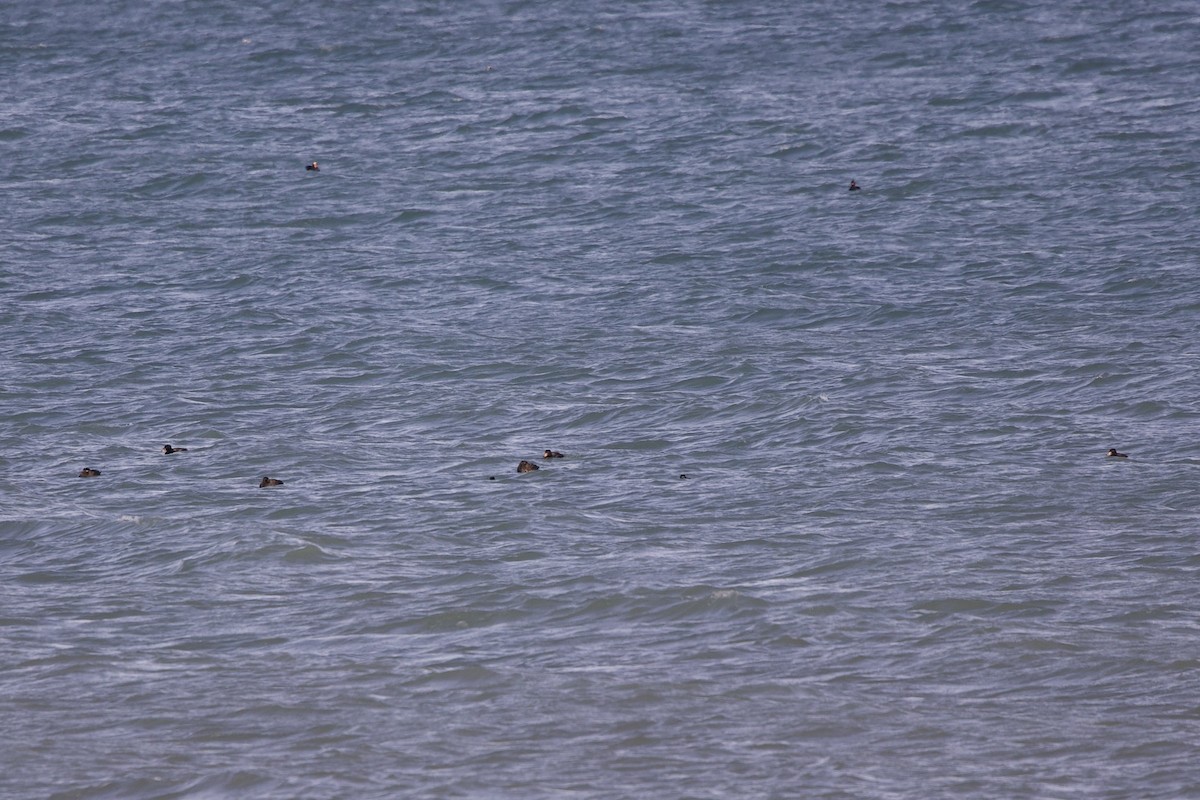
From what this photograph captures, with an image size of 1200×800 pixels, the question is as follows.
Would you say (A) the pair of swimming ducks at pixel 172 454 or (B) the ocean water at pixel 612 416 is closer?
(B) the ocean water at pixel 612 416

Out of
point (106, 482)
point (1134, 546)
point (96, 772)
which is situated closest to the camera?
point (96, 772)

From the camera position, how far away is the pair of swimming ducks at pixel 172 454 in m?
A: 18.0

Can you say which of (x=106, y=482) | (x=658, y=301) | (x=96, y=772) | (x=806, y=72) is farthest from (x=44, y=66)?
(x=96, y=772)

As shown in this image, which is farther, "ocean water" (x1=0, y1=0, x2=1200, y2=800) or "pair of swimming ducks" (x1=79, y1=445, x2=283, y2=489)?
"pair of swimming ducks" (x1=79, y1=445, x2=283, y2=489)

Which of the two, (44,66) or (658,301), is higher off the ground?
(44,66)

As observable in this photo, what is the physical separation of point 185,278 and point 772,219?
11117mm

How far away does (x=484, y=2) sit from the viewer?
159 ft

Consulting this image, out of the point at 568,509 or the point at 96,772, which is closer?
the point at 96,772

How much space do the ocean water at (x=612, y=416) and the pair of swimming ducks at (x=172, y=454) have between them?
0.46 feet

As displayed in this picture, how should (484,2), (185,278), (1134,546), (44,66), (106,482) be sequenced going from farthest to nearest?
(484,2), (44,66), (185,278), (106,482), (1134,546)

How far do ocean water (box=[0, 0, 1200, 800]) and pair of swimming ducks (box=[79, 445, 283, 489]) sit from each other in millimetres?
139

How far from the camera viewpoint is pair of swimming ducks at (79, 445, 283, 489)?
1797 cm

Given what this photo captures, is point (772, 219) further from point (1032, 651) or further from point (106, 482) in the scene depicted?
point (1032, 651)

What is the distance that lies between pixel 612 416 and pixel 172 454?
568 cm
